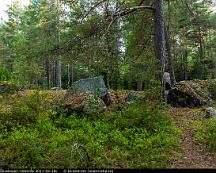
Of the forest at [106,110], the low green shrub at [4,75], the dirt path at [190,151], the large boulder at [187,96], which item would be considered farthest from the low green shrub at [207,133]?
the low green shrub at [4,75]

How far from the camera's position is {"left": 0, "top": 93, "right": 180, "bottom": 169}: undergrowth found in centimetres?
880

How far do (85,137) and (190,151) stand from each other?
2864 mm

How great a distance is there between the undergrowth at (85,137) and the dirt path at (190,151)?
0.28 m

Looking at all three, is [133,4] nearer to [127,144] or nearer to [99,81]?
[99,81]

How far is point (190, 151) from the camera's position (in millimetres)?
10094

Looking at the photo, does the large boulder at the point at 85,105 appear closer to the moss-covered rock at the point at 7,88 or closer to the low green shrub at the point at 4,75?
the moss-covered rock at the point at 7,88

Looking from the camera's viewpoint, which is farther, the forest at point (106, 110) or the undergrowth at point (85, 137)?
the forest at point (106, 110)

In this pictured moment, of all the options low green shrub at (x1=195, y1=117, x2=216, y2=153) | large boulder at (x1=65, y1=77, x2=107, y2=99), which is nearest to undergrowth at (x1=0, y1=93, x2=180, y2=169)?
low green shrub at (x1=195, y1=117, x2=216, y2=153)

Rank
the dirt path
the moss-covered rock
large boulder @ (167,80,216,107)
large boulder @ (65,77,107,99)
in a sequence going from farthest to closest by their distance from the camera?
large boulder @ (167,80,216,107) → the moss-covered rock → large boulder @ (65,77,107,99) → the dirt path

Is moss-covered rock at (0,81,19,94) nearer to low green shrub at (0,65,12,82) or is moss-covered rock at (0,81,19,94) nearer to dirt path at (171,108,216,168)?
low green shrub at (0,65,12,82)

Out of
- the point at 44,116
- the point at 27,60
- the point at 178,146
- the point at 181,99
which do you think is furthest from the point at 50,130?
the point at 181,99

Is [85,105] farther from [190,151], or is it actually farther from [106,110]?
[190,151]

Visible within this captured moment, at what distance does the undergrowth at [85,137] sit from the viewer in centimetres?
880

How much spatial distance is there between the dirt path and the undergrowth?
28 centimetres
